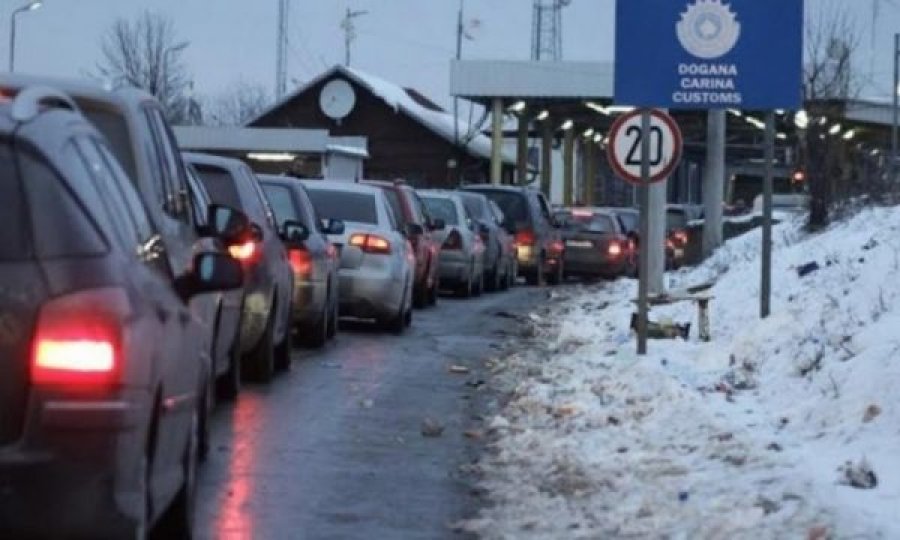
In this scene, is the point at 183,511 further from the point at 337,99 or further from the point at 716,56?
the point at 337,99

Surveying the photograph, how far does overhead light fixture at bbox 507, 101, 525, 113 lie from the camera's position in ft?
177

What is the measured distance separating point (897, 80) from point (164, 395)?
142 ft

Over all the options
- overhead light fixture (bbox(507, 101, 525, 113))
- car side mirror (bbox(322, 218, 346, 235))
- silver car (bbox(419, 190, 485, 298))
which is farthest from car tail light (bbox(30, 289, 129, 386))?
overhead light fixture (bbox(507, 101, 525, 113))

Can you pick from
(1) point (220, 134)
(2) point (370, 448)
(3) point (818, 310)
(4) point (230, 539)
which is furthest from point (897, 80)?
(4) point (230, 539)

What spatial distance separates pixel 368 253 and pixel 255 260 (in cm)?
580

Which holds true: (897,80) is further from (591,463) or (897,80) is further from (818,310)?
(591,463)

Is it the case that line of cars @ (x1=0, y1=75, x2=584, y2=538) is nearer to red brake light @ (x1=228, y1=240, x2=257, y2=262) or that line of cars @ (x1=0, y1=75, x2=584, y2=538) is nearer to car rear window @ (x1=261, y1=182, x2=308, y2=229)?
red brake light @ (x1=228, y1=240, x2=257, y2=262)

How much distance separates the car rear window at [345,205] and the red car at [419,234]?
6.04 feet

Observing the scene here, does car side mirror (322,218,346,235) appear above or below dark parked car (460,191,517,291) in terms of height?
above

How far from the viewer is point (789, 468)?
8.92m

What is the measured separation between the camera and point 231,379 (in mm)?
12914

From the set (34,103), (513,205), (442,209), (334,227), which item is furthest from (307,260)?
(513,205)

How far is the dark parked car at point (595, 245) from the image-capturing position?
35.8 m

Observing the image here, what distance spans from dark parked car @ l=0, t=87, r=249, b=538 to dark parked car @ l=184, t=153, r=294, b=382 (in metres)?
7.49
